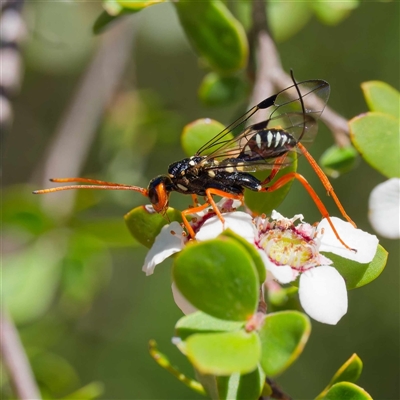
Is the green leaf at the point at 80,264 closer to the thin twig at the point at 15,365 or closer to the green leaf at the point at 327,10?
the thin twig at the point at 15,365

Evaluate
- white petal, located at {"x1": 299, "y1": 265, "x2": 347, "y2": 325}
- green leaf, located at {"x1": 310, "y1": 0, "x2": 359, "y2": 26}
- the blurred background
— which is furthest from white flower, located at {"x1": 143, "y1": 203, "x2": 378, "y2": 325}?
the blurred background

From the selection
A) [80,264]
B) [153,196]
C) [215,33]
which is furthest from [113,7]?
[80,264]

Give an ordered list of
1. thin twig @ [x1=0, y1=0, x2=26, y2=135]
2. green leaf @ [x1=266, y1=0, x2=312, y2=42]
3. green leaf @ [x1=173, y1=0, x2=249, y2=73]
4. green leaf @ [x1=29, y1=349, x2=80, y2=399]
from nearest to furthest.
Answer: green leaf @ [x1=173, y1=0, x2=249, y2=73] → thin twig @ [x1=0, y1=0, x2=26, y2=135] → green leaf @ [x1=266, y1=0, x2=312, y2=42] → green leaf @ [x1=29, y1=349, x2=80, y2=399]

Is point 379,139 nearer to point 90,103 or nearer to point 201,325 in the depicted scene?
point 201,325

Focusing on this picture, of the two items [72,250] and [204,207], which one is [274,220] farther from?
[72,250]

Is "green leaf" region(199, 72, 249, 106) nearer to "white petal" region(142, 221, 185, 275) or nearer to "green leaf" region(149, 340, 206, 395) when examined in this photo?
"white petal" region(142, 221, 185, 275)

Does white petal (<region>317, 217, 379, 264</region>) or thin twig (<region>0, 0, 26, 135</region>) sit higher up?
thin twig (<region>0, 0, 26, 135</region>)
